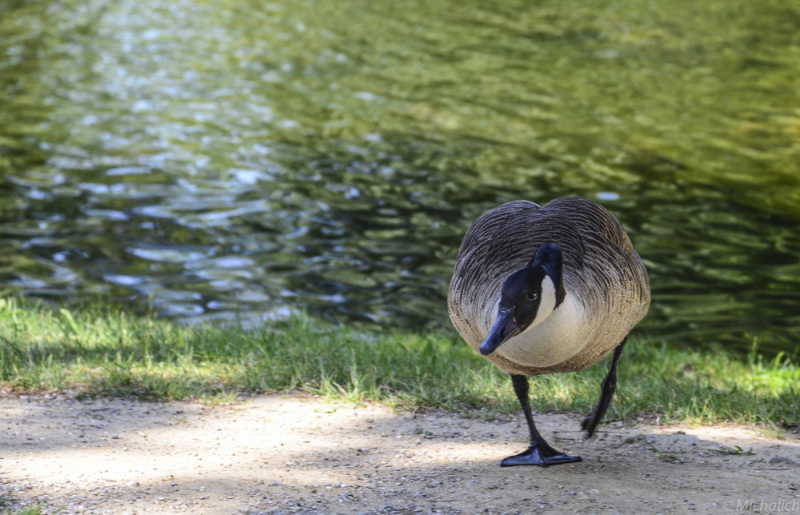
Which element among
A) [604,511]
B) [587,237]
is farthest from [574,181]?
[604,511]

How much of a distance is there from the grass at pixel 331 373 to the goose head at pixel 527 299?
1882 mm

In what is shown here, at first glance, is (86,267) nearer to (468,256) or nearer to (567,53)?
(468,256)

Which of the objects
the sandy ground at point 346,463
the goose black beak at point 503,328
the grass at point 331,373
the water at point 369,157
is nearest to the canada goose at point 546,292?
the goose black beak at point 503,328

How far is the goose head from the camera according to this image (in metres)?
3.39

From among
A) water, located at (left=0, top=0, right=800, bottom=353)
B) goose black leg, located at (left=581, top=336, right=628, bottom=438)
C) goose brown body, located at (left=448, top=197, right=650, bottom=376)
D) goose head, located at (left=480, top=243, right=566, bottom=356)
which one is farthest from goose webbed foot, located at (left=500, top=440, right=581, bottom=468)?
water, located at (left=0, top=0, right=800, bottom=353)

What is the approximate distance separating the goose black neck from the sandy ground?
1003mm

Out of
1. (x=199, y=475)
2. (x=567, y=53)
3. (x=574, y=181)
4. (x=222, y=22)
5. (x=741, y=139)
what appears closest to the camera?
(x=199, y=475)

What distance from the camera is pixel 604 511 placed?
146 inches

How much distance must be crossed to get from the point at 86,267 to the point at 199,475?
16.7 ft

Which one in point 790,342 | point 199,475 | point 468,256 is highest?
point 468,256

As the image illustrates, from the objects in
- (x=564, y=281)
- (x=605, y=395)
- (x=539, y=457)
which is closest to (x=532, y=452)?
(x=539, y=457)

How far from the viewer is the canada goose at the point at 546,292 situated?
346 centimetres

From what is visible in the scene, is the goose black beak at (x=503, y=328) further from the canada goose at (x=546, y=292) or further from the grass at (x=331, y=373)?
the grass at (x=331, y=373)

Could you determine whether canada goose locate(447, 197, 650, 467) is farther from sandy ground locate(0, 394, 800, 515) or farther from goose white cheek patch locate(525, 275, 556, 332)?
sandy ground locate(0, 394, 800, 515)
